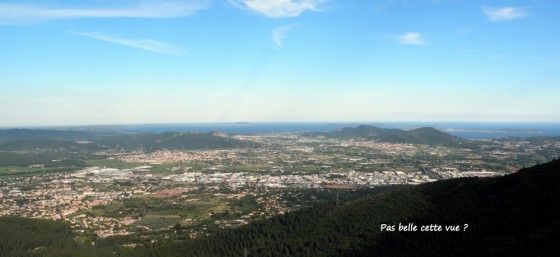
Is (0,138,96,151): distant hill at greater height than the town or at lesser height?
greater

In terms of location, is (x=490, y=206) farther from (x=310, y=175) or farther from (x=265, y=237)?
(x=310, y=175)

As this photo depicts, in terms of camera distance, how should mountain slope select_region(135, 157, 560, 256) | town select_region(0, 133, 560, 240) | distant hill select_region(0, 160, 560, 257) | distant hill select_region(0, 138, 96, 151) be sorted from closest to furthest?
mountain slope select_region(135, 157, 560, 256) < distant hill select_region(0, 160, 560, 257) < town select_region(0, 133, 560, 240) < distant hill select_region(0, 138, 96, 151)

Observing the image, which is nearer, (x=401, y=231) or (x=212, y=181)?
(x=401, y=231)

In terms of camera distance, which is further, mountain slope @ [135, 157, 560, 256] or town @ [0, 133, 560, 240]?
town @ [0, 133, 560, 240]

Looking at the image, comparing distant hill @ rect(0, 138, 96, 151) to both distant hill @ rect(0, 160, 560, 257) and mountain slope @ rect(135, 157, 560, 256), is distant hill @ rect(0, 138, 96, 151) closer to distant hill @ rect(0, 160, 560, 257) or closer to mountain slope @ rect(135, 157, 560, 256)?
distant hill @ rect(0, 160, 560, 257)

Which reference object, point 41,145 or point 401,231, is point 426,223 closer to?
point 401,231

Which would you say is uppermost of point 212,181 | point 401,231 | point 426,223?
point 426,223

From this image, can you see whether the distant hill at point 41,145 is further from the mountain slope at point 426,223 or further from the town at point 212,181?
the mountain slope at point 426,223

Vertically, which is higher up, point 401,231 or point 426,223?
point 426,223

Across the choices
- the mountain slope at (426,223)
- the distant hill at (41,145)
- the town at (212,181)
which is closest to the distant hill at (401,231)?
the mountain slope at (426,223)

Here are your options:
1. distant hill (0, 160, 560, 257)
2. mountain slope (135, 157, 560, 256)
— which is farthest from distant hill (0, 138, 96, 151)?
mountain slope (135, 157, 560, 256)

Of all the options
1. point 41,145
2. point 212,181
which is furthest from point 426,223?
point 41,145

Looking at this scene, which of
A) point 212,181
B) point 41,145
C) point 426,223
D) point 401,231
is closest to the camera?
point 426,223
